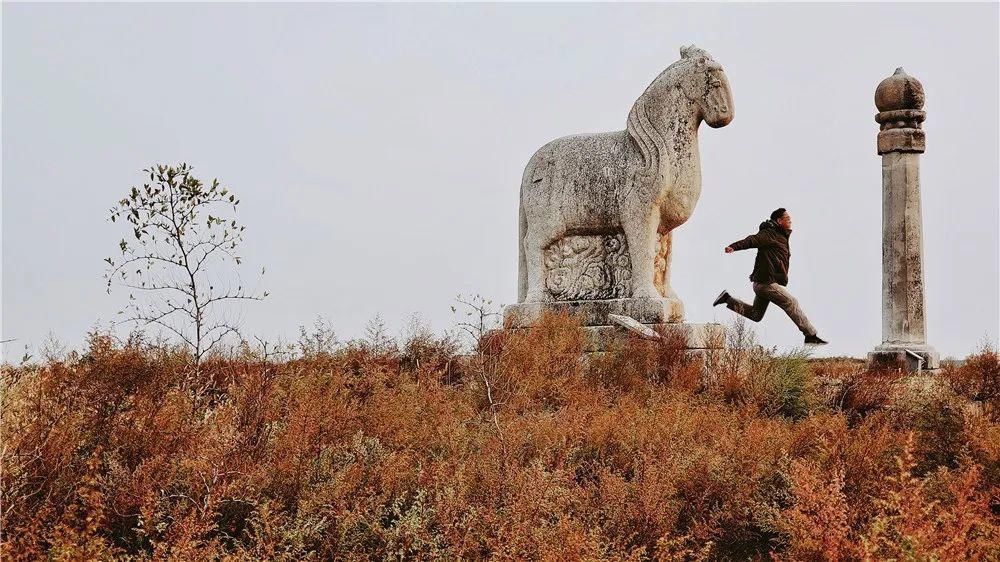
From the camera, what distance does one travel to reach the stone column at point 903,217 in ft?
36.1

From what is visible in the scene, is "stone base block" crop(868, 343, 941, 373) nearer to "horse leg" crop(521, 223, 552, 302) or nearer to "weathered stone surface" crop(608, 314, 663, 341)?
"weathered stone surface" crop(608, 314, 663, 341)

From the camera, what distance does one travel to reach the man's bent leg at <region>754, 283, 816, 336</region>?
991 centimetres

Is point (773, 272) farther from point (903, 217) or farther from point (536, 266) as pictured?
point (536, 266)

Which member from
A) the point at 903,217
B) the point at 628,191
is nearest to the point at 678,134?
the point at 628,191

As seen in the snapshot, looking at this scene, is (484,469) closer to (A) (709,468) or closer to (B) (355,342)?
(A) (709,468)

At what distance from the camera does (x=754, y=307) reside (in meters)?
10.1

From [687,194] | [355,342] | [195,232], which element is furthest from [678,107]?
[195,232]

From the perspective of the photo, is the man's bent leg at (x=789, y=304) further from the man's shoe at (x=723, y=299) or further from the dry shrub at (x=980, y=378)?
the dry shrub at (x=980, y=378)

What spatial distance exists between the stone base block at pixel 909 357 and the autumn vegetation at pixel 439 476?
4.52 metres

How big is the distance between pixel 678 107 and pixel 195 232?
181 inches

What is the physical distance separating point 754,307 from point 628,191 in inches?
95.9

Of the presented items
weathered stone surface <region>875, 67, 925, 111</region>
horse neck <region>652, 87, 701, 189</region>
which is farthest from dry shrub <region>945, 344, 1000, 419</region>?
weathered stone surface <region>875, 67, 925, 111</region>

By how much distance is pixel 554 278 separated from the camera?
9164mm

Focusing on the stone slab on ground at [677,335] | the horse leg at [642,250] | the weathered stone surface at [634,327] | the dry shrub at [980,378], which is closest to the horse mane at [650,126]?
the horse leg at [642,250]
